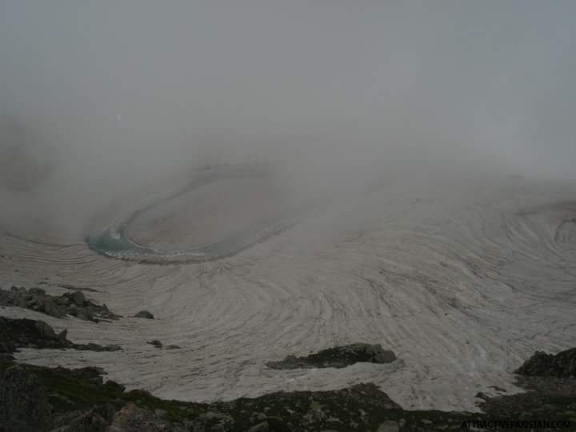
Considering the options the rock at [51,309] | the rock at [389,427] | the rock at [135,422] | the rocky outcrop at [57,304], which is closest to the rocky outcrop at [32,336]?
the rocky outcrop at [57,304]

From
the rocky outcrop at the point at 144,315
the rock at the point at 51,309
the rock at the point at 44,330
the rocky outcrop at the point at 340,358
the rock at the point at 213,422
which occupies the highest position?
the rock at the point at 213,422

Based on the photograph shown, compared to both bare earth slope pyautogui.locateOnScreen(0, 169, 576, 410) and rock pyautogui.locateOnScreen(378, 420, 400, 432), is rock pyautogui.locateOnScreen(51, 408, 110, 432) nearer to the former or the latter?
bare earth slope pyautogui.locateOnScreen(0, 169, 576, 410)

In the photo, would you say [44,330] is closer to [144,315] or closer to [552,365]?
[144,315]

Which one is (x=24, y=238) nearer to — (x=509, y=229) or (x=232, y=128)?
(x=509, y=229)

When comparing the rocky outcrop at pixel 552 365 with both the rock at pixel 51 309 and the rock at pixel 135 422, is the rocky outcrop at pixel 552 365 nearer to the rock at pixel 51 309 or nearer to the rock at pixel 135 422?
the rock at pixel 135 422

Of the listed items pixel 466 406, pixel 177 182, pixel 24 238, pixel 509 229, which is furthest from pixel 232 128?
pixel 466 406

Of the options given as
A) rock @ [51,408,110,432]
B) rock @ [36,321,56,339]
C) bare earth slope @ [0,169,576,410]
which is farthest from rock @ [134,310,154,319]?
rock @ [51,408,110,432]
